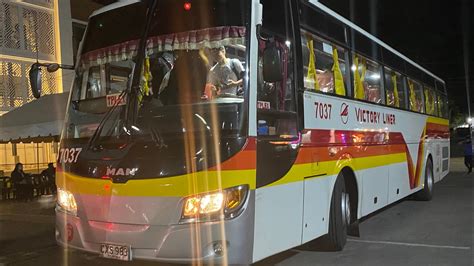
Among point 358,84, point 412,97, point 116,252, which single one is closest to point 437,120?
point 412,97

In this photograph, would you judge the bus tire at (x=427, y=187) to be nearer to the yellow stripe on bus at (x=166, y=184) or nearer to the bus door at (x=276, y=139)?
the bus door at (x=276, y=139)

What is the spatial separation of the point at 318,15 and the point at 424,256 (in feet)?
11.7

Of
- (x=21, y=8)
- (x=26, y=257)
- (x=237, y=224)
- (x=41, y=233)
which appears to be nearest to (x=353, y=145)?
(x=237, y=224)

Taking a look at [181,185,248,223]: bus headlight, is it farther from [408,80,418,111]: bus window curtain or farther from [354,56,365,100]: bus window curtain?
[408,80,418,111]: bus window curtain

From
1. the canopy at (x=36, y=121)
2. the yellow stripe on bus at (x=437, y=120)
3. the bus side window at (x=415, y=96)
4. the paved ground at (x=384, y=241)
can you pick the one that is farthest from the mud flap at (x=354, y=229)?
the canopy at (x=36, y=121)

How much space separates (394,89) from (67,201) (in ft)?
23.4

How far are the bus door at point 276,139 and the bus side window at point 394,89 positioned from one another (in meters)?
4.50

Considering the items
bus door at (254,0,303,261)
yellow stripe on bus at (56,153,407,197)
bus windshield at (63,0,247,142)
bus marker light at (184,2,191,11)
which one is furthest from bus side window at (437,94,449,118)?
bus marker light at (184,2,191,11)

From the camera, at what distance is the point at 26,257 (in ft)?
26.0

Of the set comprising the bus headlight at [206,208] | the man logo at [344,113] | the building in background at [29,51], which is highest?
the building in background at [29,51]

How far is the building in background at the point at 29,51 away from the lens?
19500mm

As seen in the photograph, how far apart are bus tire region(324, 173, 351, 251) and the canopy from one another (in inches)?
359

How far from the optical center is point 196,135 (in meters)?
4.91

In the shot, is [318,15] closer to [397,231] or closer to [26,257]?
[397,231]
